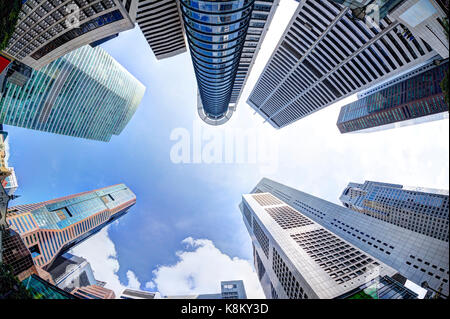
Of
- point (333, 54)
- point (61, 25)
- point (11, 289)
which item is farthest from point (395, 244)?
point (61, 25)

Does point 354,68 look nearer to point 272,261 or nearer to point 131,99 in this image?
point 272,261

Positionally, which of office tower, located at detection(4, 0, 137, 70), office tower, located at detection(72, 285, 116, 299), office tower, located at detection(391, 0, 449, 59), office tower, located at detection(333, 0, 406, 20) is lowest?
office tower, located at detection(72, 285, 116, 299)

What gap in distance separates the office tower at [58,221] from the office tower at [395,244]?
124 metres

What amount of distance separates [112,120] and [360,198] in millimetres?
215254

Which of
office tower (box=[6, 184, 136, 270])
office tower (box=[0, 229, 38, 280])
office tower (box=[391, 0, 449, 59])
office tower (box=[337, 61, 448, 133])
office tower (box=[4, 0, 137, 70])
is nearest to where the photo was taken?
office tower (box=[391, 0, 449, 59])

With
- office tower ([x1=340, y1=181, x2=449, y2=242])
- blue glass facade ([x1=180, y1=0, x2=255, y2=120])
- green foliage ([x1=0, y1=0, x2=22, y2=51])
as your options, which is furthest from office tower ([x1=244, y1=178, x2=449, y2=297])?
green foliage ([x1=0, y1=0, x2=22, y2=51])

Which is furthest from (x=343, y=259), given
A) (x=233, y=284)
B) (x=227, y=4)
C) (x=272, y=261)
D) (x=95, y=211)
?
(x=95, y=211)

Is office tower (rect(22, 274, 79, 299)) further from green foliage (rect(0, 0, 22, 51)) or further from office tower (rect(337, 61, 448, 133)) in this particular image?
office tower (rect(337, 61, 448, 133))

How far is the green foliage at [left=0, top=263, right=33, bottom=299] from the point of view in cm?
1306

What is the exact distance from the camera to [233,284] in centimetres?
10900

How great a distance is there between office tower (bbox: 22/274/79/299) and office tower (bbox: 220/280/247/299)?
10448cm

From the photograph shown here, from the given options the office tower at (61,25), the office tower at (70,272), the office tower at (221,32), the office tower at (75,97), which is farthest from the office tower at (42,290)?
the office tower at (70,272)

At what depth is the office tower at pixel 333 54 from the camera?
45188 millimetres

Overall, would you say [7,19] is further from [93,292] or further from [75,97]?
[93,292]
